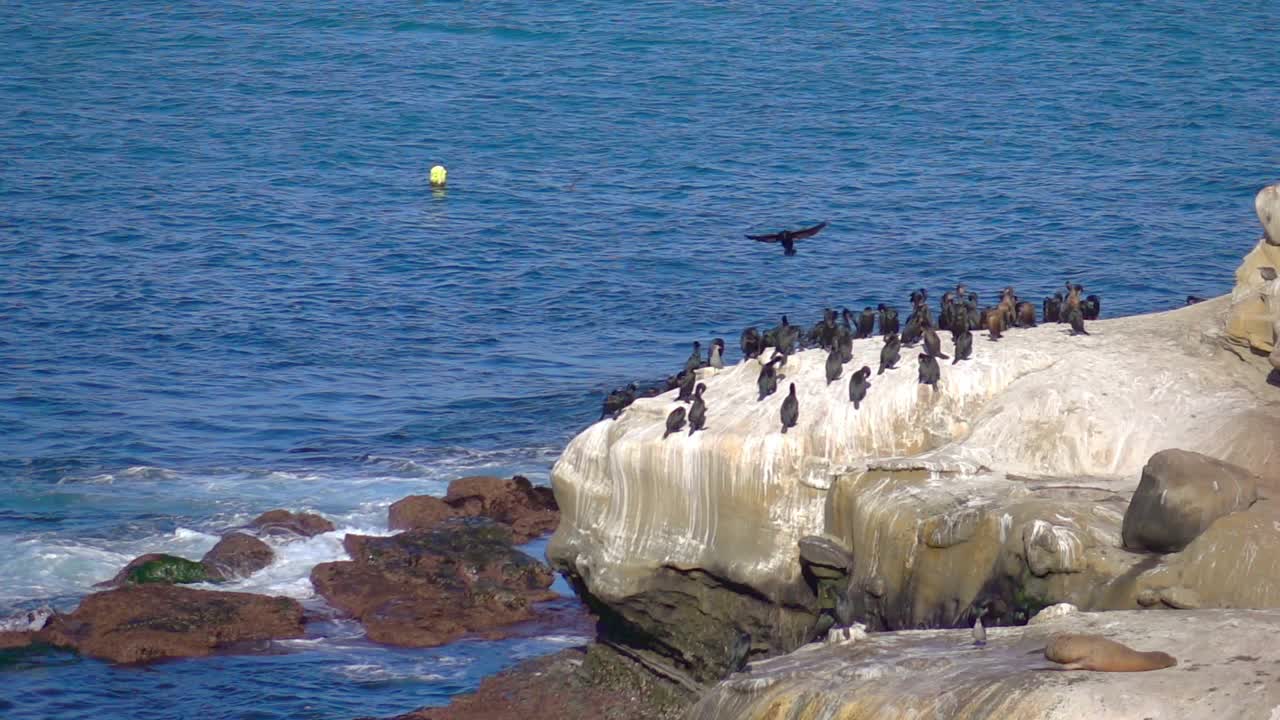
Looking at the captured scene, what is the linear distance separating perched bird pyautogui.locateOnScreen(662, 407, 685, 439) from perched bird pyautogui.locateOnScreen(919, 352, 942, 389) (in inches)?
130

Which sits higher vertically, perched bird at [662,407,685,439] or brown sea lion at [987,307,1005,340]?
brown sea lion at [987,307,1005,340]

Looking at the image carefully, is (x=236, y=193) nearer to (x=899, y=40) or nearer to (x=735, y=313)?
(x=735, y=313)

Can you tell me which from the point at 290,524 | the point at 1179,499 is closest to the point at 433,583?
the point at 290,524

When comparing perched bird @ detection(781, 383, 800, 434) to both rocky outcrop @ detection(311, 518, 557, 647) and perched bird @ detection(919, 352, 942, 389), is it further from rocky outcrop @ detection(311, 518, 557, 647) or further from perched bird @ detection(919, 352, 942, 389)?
rocky outcrop @ detection(311, 518, 557, 647)

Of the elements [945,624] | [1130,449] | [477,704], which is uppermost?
[1130,449]

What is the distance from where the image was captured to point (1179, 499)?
23.5 meters

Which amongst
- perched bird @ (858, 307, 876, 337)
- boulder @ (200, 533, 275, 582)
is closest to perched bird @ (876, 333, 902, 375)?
perched bird @ (858, 307, 876, 337)

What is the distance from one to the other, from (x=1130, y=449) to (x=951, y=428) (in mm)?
2454

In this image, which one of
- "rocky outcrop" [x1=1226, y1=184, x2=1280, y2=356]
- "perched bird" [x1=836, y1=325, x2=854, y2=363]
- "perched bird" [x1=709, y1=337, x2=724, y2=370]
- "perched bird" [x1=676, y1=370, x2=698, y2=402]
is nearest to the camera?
"rocky outcrop" [x1=1226, y1=184, x2=1280, y2=356]

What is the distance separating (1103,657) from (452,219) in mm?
47456

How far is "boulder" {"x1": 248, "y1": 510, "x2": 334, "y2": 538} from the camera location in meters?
37.2

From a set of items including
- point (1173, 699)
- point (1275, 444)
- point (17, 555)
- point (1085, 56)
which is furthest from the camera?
point (1085, 56)

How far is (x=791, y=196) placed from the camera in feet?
214

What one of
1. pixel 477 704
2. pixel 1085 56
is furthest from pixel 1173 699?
pixel 1085 56
